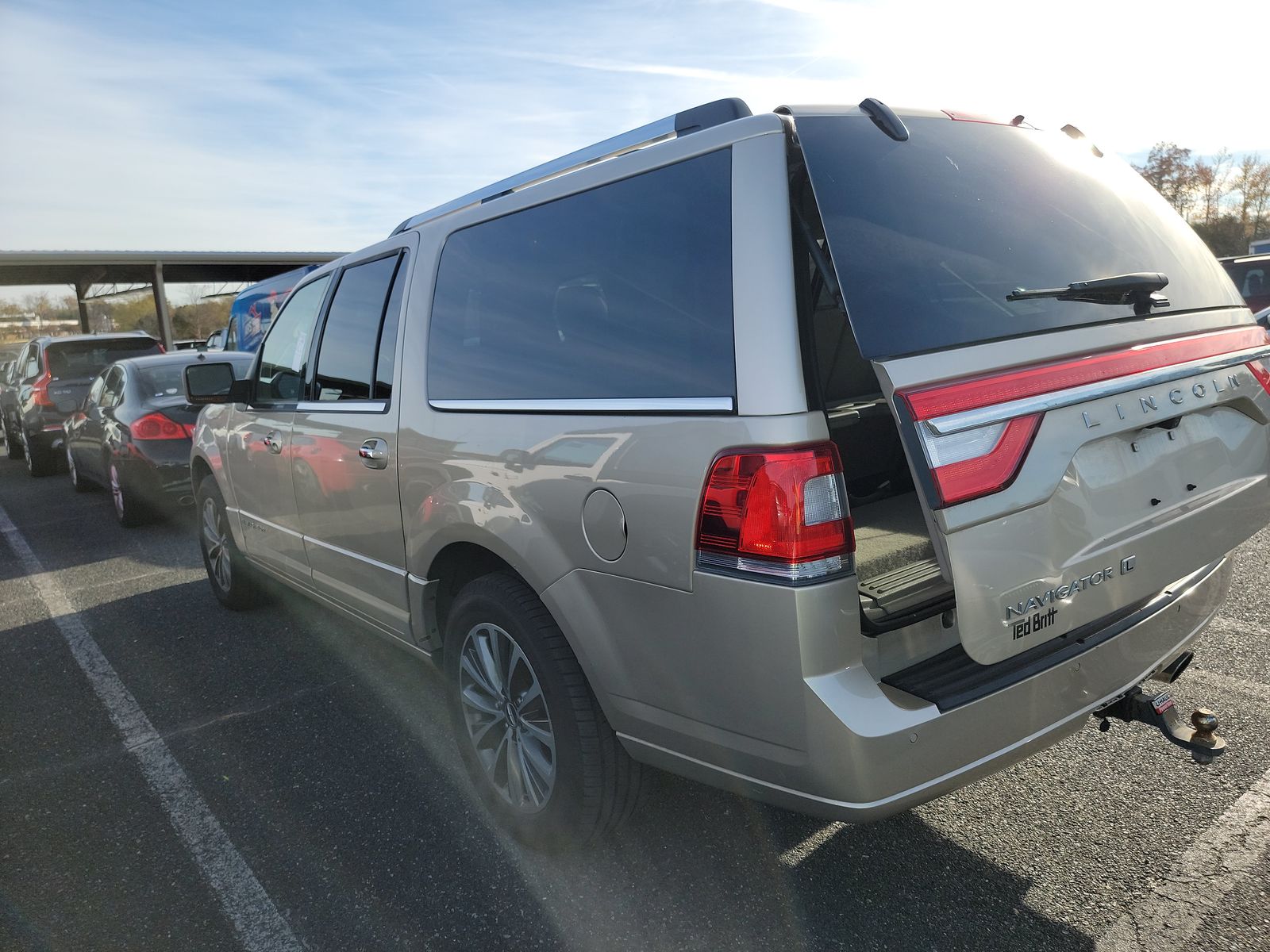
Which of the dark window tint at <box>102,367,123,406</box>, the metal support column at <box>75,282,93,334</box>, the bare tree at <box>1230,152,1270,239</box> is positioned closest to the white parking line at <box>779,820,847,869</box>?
the dark window tint at <box>102,367,123,406</box>

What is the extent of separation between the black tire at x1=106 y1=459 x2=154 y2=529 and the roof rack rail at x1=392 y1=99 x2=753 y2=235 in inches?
238

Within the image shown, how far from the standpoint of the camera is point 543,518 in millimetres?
2492

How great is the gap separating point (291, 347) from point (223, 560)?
1.71m

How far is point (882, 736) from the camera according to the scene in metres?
1.92

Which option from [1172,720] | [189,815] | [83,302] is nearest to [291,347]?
[189,815]

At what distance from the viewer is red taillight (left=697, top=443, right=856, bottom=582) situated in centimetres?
195

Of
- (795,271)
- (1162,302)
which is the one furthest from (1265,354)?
(795,271)

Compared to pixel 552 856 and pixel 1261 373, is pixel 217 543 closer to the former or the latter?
pixel 552 856

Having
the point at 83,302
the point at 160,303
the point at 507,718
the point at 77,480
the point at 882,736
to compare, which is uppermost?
the point at 83,302

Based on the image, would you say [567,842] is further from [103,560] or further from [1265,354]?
[103,560]

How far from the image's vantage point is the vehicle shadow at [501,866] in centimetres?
244

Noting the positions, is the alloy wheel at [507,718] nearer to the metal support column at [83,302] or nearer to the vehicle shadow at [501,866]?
the vehicle shadow at [501,866]

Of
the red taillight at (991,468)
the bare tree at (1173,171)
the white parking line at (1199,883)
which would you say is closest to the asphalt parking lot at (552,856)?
the white parking line at (1199,883)

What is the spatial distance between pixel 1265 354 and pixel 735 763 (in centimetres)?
189
